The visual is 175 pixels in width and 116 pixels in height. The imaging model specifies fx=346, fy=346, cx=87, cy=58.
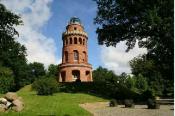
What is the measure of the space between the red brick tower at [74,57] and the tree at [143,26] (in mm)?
24115

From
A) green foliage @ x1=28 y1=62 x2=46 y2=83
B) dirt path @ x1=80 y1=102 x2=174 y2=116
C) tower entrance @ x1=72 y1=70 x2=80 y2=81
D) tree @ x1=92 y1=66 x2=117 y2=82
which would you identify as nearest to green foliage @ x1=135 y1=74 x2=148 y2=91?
tree @ x1=92 y1=66 x2=117 y2=82

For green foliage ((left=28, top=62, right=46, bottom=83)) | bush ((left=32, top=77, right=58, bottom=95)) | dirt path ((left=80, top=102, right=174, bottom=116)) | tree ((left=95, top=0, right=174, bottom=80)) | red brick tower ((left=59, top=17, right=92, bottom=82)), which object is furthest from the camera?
green foliage ((left=28, top=62, right=46, bottom=83))

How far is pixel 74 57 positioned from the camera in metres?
62.2

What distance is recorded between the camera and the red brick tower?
61.3 meters

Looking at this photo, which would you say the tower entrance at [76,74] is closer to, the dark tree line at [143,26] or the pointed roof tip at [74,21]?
the pointed roof tip at [74,21]

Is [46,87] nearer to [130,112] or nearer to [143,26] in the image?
[143,26]

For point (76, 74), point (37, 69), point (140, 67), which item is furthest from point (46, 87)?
point (37, 69)

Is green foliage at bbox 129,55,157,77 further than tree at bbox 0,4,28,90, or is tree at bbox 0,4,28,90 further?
green foliage at bbox 129,55,157,77

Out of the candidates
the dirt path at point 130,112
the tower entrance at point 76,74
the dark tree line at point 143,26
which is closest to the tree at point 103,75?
the tower entrance at point 76,74

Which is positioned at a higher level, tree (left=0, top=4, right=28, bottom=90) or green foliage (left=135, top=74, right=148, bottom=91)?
tree (left=0, top=4, right=28, bottom=90)

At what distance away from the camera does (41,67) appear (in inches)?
3656

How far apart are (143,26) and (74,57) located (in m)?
30.0

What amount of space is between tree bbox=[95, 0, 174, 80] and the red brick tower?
24.1 metres

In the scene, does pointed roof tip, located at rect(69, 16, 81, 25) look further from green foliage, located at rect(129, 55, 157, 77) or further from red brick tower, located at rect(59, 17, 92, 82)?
green foliage, located at rect(129, 55, 157, 77)
